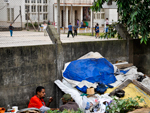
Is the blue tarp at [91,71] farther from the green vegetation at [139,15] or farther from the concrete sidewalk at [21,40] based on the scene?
the concrete sidewalk at [21,40]

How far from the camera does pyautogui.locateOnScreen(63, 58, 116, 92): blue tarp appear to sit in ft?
22.8

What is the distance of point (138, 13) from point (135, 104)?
3.59 m

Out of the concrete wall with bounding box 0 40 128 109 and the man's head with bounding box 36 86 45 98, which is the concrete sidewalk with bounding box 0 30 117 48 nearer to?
the concrete wall with bounding box 0 40 128 109

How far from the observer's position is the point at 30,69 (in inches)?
264

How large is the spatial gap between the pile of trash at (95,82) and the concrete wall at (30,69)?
285 mm

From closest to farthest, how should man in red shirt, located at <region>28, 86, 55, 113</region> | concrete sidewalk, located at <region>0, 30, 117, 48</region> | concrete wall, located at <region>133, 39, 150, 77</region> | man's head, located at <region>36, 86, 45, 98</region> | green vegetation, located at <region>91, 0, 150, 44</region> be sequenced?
man in red shirt, located at <region>28, 86, 55, 113</region>
man's head, located at <region>36, 86, 45, 98</region>
green vegetation, located at <region>91, 0, 150, 44</region>
concrete wall, located at <region>133, 39, 150, 77</region>
concrete sidewalk, located at <region>0, 30, 117, 48</region>

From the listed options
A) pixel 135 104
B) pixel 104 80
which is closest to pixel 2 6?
pixel 104 80

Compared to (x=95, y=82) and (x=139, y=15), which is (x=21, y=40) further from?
(x=139, y=15)

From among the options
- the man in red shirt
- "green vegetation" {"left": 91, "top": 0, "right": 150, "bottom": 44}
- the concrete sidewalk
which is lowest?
the man in red shirt

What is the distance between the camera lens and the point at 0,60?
620 centimetres

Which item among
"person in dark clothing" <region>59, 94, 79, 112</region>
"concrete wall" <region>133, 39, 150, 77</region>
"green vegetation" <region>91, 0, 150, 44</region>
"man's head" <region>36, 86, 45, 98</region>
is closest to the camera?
"person in dark clothing" <region>59, 94, 79, 112</region>

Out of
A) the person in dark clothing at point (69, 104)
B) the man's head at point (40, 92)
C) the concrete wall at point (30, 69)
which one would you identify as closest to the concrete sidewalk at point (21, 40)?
the concrete wall at point (30, 69)

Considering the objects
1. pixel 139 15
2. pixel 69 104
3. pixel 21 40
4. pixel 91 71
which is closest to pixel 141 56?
pixel 139 15

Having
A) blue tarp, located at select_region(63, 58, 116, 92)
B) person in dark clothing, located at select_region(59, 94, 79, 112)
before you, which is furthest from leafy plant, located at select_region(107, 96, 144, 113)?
blue tarp, located at select_region(63, 58, 116, 92)
